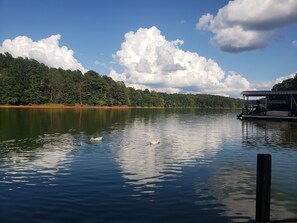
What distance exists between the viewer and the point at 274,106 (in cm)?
8556

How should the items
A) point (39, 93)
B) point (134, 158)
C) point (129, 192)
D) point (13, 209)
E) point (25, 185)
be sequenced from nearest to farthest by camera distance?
1. point (13, 209)
2. point (129, 192)
3. point (25, 185)
4. point (134, 158)
5. point (39, 93)

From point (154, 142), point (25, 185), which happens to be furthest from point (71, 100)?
point (25, 185)

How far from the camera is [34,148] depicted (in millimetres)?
28719

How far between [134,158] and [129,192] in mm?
9475

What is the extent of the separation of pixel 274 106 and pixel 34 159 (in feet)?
250

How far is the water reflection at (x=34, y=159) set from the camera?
60.4 feet

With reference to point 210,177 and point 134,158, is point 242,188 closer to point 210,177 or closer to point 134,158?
point 210,177

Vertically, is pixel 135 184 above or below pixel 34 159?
below

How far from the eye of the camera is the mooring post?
34.5 ft

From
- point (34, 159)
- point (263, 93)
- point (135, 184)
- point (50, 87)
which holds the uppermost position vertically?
point (50, 87)

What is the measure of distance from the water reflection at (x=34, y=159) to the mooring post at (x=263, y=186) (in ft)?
37.9

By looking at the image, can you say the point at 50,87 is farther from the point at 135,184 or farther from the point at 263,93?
the point at 135,184

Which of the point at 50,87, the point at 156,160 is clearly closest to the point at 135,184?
the point at 156,160

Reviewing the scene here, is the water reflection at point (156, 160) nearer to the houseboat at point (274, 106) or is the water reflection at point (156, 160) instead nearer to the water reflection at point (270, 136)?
the water reflection at point (270, 136)
